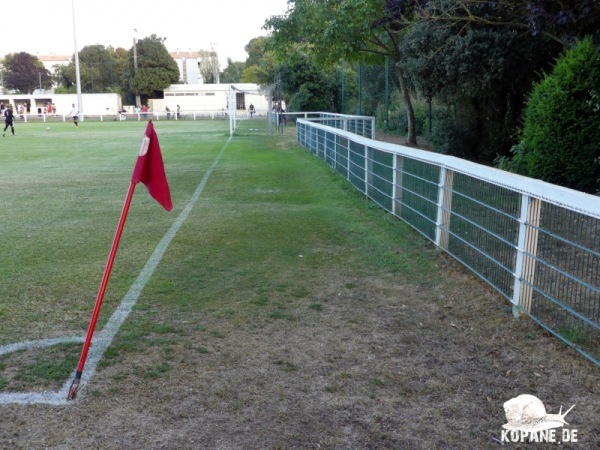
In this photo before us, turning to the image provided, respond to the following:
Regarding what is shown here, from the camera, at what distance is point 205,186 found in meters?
13.6

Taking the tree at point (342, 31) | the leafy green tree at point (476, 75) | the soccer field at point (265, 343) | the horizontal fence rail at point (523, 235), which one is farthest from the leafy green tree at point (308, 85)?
the horizontal fence rail at point (523, 235)

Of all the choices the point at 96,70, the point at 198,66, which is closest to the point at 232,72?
the point at 198,66

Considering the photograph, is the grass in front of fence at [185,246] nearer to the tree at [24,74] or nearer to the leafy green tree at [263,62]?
the leafy green tree at [263,62]

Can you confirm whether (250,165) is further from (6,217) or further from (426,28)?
(6,217)

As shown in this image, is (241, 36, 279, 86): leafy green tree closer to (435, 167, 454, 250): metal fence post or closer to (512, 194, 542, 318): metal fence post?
(435, 167, 454, 250): metal fence post

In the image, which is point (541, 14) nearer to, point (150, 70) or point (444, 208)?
point (444, 208)

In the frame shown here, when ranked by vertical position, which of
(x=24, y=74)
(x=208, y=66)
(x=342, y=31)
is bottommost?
(x=342, y=31)

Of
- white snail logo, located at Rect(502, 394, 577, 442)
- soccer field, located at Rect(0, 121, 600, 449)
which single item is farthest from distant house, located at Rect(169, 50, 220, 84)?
white snail logo, located at Rect(502, 394, 577, 442)

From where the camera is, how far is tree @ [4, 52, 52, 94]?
10494 centimetres

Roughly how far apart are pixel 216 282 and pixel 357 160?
7095 mm

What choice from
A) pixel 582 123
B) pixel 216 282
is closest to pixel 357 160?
pixel 582 123

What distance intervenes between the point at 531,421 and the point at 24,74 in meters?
114

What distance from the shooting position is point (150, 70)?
76.8 meters

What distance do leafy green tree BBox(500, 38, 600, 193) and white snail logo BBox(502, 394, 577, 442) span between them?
7303mm
